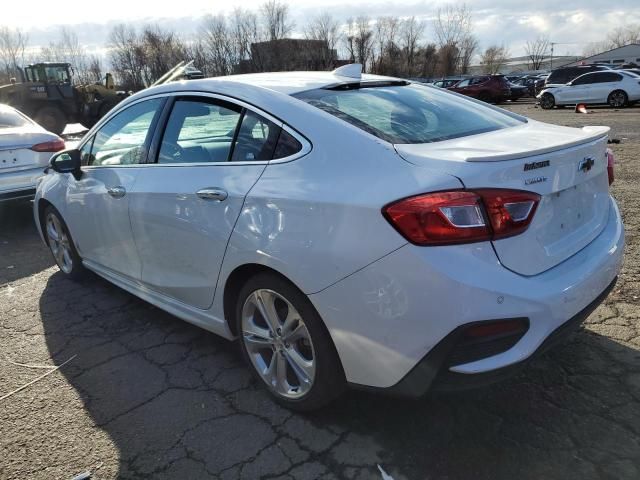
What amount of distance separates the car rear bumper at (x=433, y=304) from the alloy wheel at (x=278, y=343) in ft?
0.94

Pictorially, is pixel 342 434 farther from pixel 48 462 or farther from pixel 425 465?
pixel 48 462

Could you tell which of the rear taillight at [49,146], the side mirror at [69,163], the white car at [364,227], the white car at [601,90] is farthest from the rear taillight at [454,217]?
the white car at [601,90]

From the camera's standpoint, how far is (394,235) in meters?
1.96

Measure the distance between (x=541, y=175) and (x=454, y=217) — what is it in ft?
1.49

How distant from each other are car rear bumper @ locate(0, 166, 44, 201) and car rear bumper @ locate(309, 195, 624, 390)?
5495 millimetres

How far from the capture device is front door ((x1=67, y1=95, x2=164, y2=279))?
3373 mm

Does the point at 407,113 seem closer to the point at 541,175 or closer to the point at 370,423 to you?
the point at 541,175

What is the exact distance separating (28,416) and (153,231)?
1179 mm

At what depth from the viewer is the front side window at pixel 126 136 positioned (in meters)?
3.36

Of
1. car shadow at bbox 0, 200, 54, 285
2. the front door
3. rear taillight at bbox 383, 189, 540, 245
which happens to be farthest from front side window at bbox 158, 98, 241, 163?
car shadow at bbox 0, 200, 54, 285

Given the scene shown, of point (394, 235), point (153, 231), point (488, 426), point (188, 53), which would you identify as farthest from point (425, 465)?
point (188, 53)

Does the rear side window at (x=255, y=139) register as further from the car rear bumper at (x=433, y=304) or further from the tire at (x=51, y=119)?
the tire at (x=51, y=119)

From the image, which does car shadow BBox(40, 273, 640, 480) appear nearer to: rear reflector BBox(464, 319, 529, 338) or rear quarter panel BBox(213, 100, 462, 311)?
rear reflector BBox(464, 319, 529, 338)

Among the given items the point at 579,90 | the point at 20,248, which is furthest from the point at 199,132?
the point at 579,90
